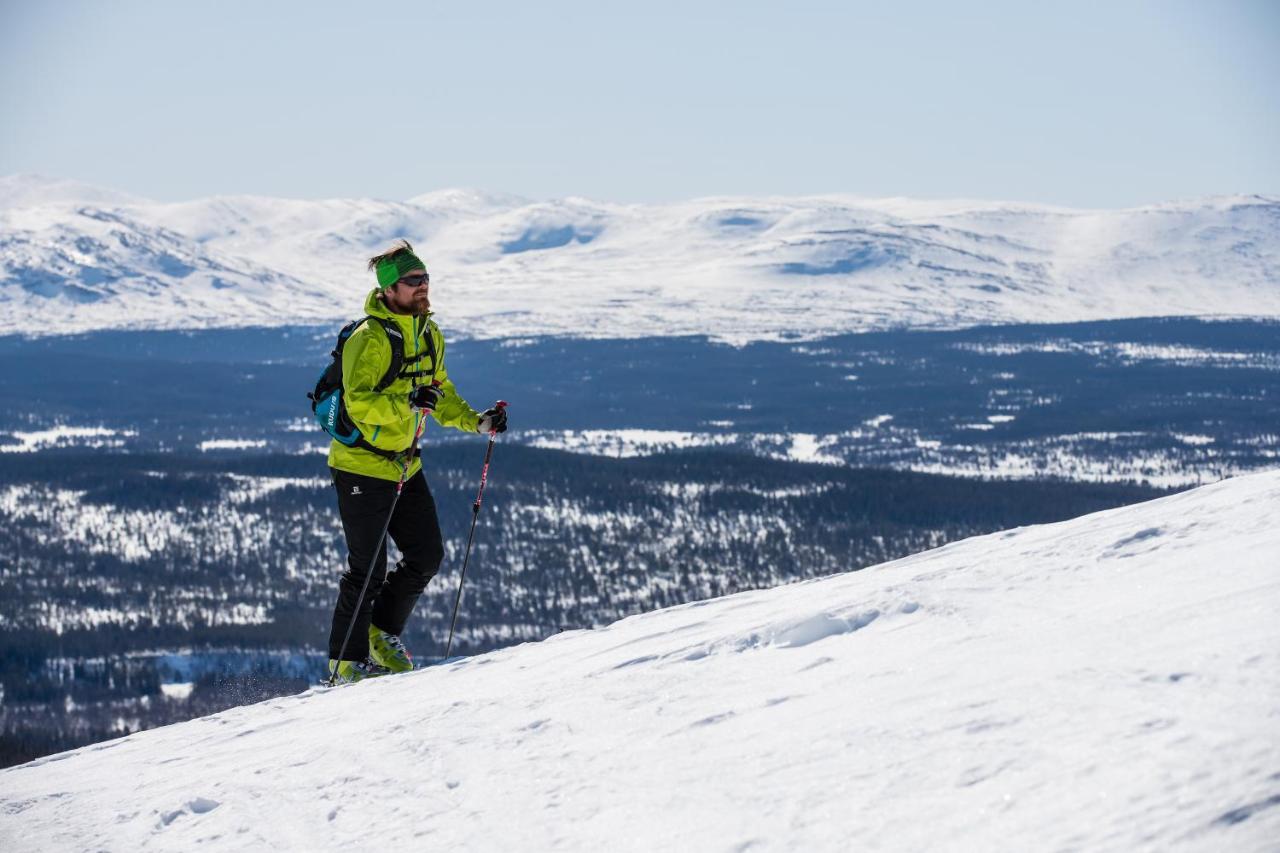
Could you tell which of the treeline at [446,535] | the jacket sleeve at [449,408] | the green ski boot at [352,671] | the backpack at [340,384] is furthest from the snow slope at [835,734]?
the treeline at [446,535]

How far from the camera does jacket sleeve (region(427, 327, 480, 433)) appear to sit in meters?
9.98

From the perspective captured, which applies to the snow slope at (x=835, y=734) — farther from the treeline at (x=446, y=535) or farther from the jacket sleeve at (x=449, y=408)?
the treeline at (x=446, y=535)

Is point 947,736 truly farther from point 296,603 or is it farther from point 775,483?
point 775,483

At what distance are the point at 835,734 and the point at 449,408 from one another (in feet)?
15.9

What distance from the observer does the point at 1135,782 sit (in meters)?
4.91

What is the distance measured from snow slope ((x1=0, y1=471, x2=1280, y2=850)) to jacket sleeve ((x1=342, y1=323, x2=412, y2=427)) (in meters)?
1.77

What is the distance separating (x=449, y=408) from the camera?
10.1m

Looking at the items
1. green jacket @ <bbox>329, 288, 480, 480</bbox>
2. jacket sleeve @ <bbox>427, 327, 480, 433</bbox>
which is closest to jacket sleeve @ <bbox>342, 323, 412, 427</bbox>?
green jacket @ <bbox>329, 288, 480, 480</bbox>

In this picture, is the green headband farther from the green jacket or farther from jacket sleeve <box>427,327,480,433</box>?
jacket sleeve <box>427,327,480,433</box>

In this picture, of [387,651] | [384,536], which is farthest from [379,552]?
[387,651]

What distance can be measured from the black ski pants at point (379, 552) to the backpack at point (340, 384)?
0.97 ft

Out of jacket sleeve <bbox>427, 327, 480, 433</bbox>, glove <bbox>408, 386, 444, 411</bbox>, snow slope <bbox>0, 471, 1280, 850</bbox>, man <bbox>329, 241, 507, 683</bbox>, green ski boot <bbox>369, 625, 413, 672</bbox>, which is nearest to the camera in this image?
snow slope <bbox>0, 471, 1280, 850</bbox>

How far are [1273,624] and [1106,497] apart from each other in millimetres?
147623

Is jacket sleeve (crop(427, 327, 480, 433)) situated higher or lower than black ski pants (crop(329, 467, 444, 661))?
higher
